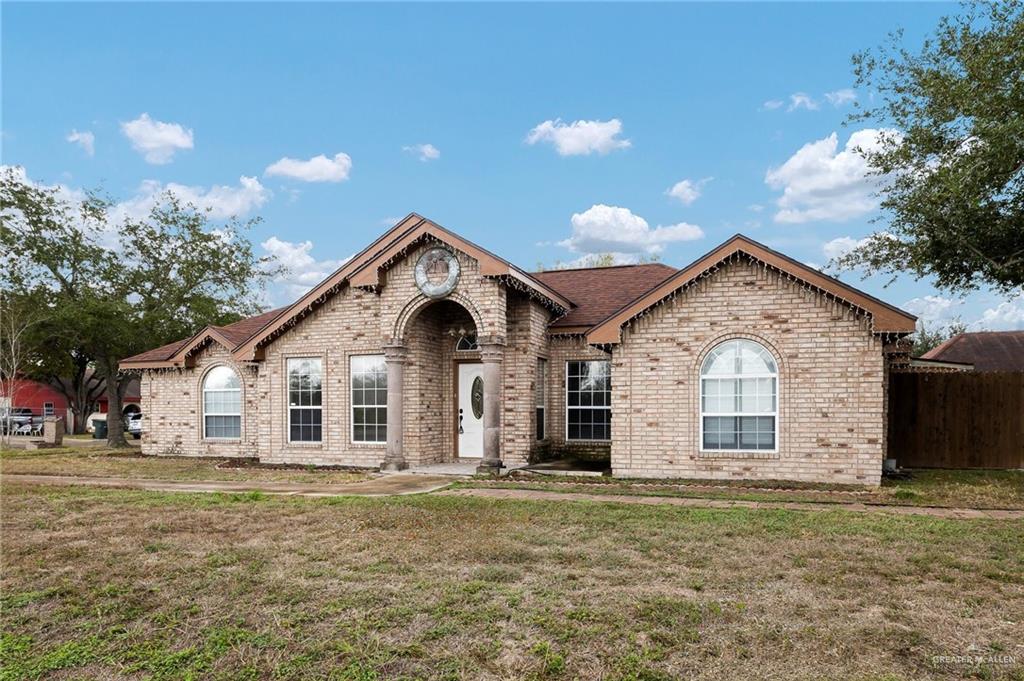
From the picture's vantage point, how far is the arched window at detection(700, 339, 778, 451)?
13195 mm

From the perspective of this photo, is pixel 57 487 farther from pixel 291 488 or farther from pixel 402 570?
pixel 402 570

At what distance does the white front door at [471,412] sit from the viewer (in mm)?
17438

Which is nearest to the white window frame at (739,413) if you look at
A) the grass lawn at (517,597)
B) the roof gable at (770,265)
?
the roof gable at (770,265)

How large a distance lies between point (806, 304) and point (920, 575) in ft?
23.5

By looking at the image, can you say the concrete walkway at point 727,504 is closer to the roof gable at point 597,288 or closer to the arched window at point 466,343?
the arched window at point 466,343

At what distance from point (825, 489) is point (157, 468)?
587 inches

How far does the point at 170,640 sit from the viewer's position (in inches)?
201

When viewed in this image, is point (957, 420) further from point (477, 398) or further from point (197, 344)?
point (197, 344)

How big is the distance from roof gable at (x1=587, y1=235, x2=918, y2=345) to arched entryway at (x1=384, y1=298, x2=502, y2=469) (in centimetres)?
280

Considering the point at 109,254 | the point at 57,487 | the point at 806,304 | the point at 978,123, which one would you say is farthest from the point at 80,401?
the point at 978,123

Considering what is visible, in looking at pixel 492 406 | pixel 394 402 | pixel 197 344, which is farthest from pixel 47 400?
pixel 492 406

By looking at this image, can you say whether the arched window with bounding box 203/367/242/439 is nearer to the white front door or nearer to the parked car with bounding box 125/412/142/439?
the white front door

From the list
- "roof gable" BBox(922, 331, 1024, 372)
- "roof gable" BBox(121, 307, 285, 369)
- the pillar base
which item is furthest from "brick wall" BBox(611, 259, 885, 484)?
"roof gable" BBox(922, 331, 1024, 372)

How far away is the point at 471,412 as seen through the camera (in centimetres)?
1755
